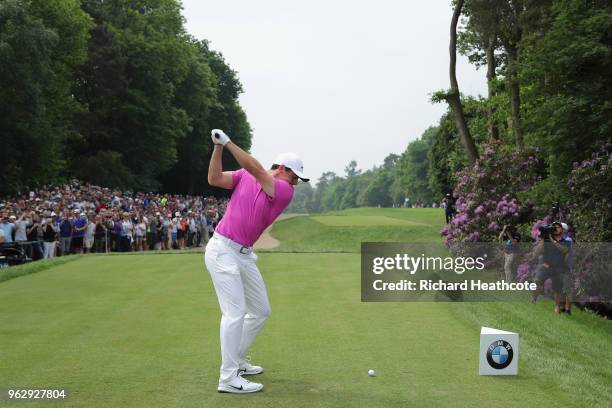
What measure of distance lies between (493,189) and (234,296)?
50.5 feet

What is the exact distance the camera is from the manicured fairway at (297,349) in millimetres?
6152

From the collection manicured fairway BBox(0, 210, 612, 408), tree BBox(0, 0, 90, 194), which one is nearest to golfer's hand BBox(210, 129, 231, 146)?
manicured fairway BBox(0, 210, 612, 408)

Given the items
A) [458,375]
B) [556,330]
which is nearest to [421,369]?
[458,375]

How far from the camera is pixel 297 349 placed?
25.7 feet

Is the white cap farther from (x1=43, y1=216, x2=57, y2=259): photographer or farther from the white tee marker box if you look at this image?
(x1=43, y1=216, x2=57, y2=259): photographer

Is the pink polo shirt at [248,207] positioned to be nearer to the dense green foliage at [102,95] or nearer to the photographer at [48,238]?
the photographer at [48,238]

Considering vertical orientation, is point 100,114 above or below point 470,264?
above

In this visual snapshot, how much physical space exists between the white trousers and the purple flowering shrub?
536 inches

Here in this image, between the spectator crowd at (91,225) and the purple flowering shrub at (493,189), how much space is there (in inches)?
501

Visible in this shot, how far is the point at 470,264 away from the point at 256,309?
1355cm

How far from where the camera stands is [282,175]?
682 centimetres

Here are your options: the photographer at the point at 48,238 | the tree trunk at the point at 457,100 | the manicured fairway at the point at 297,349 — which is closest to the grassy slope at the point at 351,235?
the tree trunk at the point at 457,100

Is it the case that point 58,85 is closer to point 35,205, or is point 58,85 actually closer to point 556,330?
point 35,205

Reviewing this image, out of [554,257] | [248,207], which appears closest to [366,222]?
[554,257]
